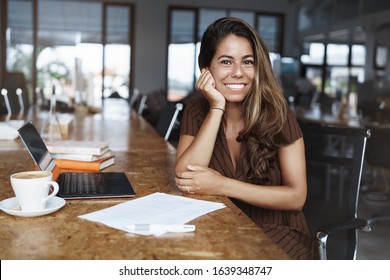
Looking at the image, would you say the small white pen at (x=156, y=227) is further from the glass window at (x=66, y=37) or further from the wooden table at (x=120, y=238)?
the glass window at (x=66, y=37)

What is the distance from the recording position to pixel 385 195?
4.34 m

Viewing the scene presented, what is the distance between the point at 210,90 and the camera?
1588mm

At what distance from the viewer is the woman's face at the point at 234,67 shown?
160 centimetres

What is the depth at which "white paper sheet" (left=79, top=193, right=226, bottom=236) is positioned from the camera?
101 centimetres

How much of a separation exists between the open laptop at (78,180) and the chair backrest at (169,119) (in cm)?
126

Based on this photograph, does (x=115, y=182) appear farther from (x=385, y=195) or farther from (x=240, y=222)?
(x=385, y=195)

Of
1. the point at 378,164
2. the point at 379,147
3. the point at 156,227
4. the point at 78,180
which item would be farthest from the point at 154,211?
the point at 378,164

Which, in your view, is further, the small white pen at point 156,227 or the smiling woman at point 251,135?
the smiling woman at point 251,135

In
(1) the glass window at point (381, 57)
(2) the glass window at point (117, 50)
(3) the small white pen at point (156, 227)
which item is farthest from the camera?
(2) the glass window at point (117, 50)

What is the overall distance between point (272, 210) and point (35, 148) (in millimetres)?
753

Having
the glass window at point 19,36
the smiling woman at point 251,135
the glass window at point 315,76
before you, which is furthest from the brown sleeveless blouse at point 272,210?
the glass window at point 315,76

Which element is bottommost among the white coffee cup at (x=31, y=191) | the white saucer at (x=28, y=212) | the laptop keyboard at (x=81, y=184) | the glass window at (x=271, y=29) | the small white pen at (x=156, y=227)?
the laptop keyboard at (x=81, y=184)
